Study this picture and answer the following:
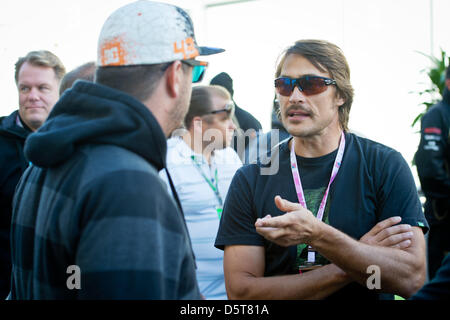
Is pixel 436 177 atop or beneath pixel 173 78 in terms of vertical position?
beneath

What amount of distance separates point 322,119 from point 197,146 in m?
1.32

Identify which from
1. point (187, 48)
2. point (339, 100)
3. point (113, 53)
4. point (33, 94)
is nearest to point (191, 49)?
point (187, 48)

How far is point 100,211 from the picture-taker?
1042 millimetres

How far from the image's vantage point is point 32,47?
6324mm

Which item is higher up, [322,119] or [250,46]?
[250,46]

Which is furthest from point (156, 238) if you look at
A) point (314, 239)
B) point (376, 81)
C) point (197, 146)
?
point (376, 81)

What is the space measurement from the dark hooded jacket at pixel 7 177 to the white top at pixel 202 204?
97cm

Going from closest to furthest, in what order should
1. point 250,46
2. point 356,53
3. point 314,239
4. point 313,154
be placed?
point 314,239 < point 313,154 < point 356,53 < point 250,46

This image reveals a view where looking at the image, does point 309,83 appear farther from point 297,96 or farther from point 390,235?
point 390,235

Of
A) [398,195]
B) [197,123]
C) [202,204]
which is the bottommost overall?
[202,204]

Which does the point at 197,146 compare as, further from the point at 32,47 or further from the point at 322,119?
the point at 32,47

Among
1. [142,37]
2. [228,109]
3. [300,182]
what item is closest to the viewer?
[142,37]

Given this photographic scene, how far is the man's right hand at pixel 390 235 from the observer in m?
1.96

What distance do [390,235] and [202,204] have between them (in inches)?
54.7
